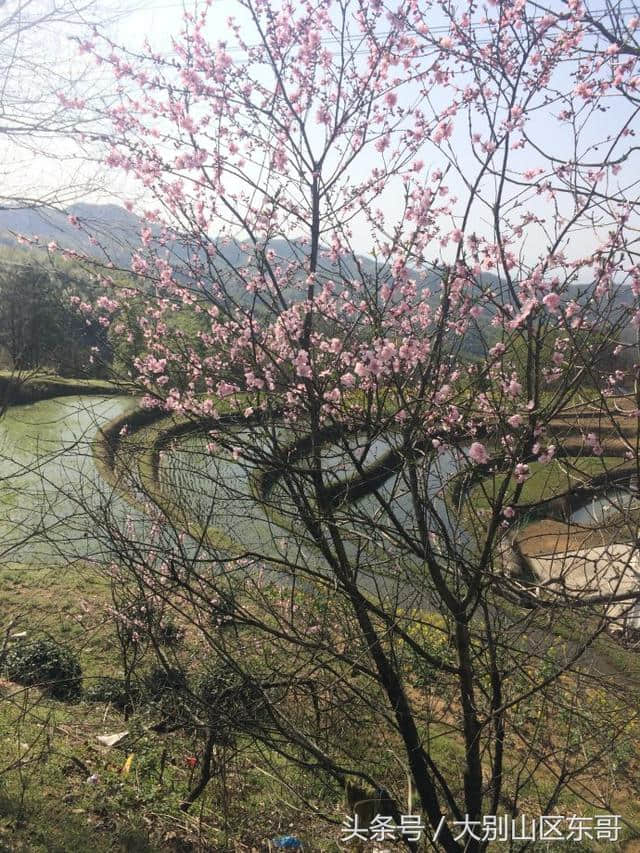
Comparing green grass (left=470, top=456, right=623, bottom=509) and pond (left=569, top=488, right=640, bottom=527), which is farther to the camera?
green grass (left=470, top=456, right=623, bottom=509)

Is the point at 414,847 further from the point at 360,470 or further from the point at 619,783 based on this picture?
the point at 619,783

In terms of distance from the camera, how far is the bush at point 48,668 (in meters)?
5.67

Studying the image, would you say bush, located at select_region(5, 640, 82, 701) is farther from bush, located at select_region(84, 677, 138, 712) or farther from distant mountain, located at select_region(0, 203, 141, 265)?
distant mountain, located at select_region(0, 203, 141, 265)

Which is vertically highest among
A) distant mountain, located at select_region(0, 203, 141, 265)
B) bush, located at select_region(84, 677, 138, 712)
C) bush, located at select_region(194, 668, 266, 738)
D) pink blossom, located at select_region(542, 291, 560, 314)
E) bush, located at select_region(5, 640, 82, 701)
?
distant mountain, located at select_region(0, 203, 141, 265)

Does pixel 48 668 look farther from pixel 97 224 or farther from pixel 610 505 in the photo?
pixel 610 505

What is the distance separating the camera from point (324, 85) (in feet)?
12.9

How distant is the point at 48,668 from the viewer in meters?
5.68

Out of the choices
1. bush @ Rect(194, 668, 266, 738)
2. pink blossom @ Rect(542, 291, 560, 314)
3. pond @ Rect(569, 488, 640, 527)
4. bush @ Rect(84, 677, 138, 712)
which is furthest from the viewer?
bush @ Rect(84, 677, 138, 712)

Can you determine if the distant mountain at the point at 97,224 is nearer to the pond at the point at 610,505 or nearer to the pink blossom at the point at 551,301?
the pink blossom at the point at 551,301

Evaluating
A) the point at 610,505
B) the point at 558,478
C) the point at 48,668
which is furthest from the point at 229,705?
the point at 558,478

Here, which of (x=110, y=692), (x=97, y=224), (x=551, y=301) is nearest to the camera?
(x=551, y=301)

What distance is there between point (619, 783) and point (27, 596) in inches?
289

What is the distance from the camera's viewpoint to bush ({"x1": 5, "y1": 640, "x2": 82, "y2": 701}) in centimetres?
567

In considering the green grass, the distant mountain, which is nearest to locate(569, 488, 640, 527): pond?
the green grass
